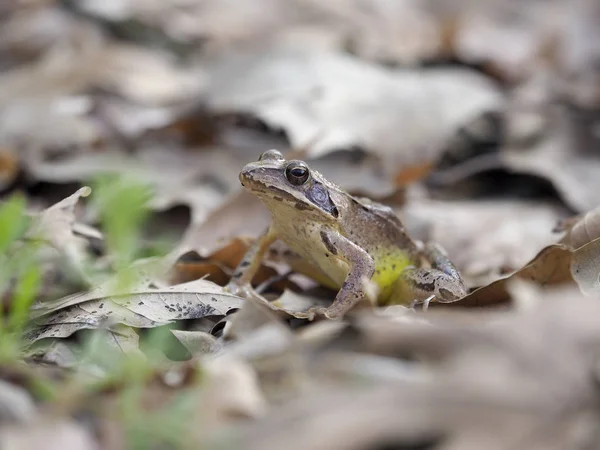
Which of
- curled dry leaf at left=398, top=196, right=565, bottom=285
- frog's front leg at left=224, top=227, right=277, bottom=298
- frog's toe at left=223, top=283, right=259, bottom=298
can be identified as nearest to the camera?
frog's toe at left=223, top=283, right=259, bottom=298

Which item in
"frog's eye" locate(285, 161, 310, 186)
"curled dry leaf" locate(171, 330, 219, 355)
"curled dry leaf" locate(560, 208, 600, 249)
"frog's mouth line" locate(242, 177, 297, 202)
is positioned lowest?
"curled dry leaf" locate(171, 330, 219, 355)

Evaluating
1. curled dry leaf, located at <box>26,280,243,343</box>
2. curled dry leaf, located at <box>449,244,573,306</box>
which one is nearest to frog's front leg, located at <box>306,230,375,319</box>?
curled dry leaf, located at <box>26,280,243,343</box>

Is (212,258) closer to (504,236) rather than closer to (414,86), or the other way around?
(504,236)

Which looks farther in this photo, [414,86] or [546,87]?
[546,87]

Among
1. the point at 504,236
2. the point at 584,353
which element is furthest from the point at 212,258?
the point at 584,353

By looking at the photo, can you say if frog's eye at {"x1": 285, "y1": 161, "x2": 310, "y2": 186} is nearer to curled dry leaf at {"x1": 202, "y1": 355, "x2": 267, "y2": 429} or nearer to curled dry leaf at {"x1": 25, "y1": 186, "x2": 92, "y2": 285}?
curled dry leaf at {"x1": 25, "y1": 186, "x2": 92, "y2": 285}

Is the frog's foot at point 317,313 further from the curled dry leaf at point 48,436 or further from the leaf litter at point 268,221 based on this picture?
the curled dry leaf at point 48,436
